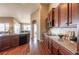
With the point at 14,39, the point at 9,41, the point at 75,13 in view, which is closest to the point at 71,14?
the point at 75,13

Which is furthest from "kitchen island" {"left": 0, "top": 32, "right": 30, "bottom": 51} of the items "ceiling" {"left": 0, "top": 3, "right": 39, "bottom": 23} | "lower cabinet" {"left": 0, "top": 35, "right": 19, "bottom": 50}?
"ceiling" {"left": 0, "top": 3, "right": 39, "bottom": 23}

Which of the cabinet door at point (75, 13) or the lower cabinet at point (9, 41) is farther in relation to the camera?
the lower cabinet at point (9, 41)

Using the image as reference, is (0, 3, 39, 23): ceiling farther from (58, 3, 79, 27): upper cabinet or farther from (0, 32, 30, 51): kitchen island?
(58, 3, 79, 27): upper cabinet

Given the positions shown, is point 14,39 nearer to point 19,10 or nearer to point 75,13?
point 19,10

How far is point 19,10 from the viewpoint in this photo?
2496 mm

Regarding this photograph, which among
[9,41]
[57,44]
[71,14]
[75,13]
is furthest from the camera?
[9,41]

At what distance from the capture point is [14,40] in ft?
9.53

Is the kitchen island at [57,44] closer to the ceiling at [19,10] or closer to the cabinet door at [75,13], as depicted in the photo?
the cabinet door at [75,13]

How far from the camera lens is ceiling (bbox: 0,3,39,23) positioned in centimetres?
229

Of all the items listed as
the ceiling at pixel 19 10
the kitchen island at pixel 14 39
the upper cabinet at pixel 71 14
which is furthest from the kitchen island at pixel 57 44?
the ceiling at pixel 19 10

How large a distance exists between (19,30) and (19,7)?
485 millimetres

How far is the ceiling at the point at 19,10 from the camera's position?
229 centimetres
